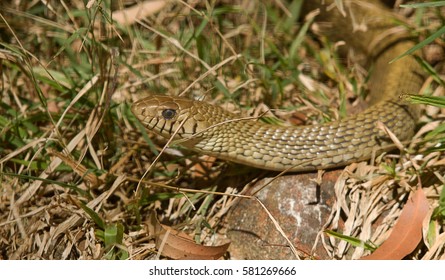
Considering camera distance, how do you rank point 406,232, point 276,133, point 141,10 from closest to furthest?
point 406,232
point 276,133
point 141,10

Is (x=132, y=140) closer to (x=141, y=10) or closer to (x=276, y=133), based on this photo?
(x=276, y=133)

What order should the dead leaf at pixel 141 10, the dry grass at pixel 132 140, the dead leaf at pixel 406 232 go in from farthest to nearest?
1. the dead leaf at pixel 141 10
2. the dry grass at pixel 132 140
3. the dead leaf at pixel 406 232

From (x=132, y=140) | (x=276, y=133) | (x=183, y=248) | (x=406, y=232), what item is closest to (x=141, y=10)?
(x=132, y=140)

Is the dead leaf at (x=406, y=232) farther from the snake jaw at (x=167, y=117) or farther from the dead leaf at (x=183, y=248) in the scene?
the snake jaw at (x=167, y=117)

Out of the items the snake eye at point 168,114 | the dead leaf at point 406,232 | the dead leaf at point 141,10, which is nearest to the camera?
the dead leaf at point 406,232

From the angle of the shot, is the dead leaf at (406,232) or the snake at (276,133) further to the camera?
the snake at (276,133)

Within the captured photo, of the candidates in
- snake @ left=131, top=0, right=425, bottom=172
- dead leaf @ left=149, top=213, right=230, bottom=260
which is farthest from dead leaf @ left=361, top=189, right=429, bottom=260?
dead leaf @ left=149, top=213, right=230, bottom=260

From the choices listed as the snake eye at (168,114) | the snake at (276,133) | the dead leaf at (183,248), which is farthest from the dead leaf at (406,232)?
the snake eye at (168,114)
